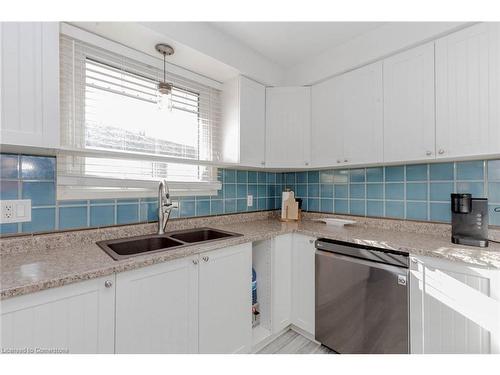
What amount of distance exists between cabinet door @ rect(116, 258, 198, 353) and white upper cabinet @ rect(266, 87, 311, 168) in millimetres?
1303

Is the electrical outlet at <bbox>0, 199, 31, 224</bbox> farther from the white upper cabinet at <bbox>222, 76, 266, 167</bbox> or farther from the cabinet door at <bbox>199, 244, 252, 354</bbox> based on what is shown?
the white upper cabinet at <bbox>222, 76, 266, 167</bbox>

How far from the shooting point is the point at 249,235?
1637 millimetres

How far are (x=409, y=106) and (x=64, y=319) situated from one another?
2.21m

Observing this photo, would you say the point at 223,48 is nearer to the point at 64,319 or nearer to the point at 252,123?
the point at 252,123

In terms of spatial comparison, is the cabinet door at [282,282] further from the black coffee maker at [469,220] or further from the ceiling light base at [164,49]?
the ceiling light base at [164,49]

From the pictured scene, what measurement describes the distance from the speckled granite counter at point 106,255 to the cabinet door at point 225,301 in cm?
9

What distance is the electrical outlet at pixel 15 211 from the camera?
3.80 ft

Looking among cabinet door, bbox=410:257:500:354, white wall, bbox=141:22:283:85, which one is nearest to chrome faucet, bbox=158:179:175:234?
white wall, bbox=141:22:283:85

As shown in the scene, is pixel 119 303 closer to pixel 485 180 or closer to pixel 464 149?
pixel 464 149

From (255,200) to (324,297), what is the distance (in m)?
1.12

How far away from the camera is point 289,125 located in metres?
2.19

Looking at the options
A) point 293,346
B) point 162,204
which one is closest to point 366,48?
point 162,204

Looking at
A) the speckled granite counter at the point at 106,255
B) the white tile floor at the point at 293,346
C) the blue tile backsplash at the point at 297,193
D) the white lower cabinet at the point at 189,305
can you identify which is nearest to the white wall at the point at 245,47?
the blue tile backsplash at the point at 297,193
